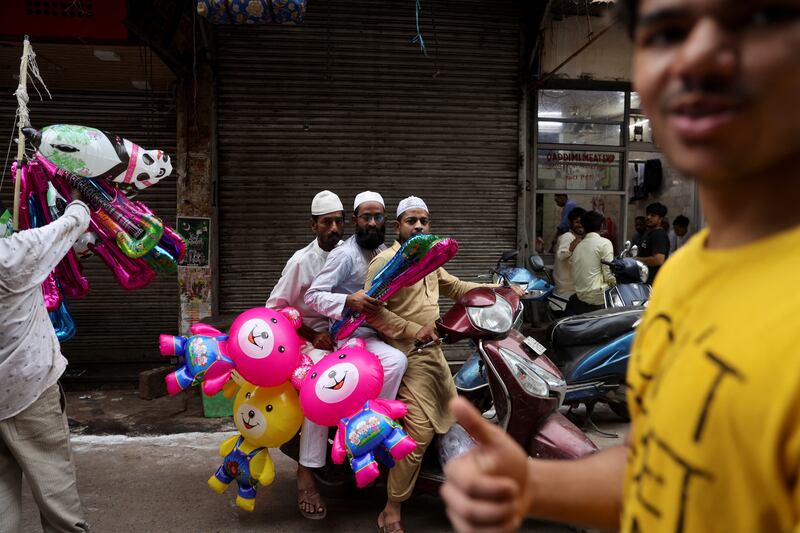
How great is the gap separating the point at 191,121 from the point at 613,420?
17.5ft

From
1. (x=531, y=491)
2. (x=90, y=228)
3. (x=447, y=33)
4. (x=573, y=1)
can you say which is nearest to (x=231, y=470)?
(x=90, y=228)

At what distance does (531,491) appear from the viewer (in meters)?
0.87

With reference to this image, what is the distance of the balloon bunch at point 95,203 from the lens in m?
2.64

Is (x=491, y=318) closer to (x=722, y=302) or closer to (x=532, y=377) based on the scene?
(x=532, y=377)

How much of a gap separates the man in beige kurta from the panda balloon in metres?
1.40

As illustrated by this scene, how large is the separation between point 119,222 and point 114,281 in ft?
13.7

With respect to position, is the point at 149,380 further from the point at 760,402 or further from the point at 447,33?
the point at 760,402

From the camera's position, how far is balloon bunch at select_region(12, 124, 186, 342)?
2.64 meters

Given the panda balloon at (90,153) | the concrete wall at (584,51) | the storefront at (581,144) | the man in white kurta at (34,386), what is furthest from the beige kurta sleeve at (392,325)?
the concrete wall at (584,51)

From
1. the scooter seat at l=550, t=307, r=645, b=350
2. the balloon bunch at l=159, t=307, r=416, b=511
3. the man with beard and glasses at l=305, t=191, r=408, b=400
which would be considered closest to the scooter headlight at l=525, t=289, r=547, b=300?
the scooter seat at l=550, t=307, r=645, b=350

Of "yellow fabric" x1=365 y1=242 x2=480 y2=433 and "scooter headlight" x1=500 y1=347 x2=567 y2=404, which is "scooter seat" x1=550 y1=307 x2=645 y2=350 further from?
"yellow fabric" x1=365 y1=242 x2=480 y2=433

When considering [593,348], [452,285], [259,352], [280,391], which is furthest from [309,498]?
[593,348]

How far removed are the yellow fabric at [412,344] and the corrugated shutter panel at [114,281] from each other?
4104mm

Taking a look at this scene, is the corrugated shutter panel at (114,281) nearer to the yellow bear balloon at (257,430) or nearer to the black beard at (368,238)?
the black beard at (368,238)
